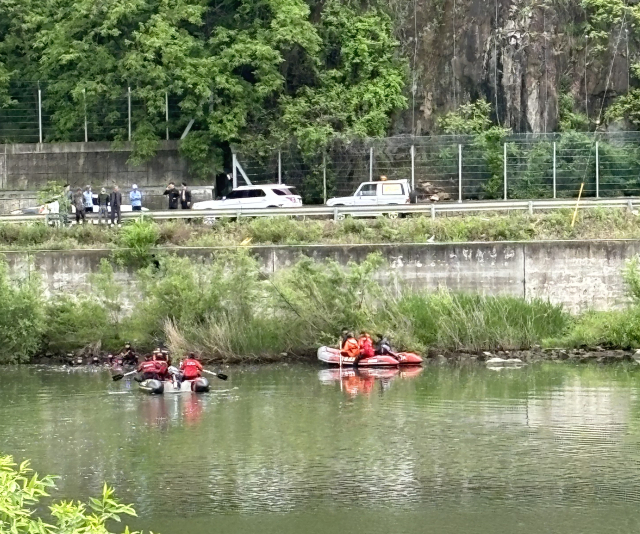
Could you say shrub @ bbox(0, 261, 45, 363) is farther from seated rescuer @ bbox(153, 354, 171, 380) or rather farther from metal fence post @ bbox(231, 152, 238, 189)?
metal fence post @ bbox(231, 152, 238, 189)

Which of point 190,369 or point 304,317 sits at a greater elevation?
point 304,317

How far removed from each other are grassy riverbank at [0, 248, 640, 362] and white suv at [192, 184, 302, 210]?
919 centimetres

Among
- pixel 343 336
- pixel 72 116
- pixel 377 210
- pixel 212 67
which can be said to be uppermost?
pixel 212 67

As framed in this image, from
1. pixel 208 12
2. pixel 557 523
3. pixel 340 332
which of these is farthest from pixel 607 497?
pixel 208 12

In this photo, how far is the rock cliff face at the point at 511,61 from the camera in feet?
179

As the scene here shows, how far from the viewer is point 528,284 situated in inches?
1581

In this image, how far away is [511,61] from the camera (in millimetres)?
54594

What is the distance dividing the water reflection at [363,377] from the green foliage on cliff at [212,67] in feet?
56.5

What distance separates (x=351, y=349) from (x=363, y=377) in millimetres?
1463

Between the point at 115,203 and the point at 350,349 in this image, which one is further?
the point at 115,203

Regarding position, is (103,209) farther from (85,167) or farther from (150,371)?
(150,371)

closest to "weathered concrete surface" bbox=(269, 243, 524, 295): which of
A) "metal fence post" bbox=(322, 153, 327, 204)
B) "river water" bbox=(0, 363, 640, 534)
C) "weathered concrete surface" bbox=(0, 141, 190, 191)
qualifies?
"river water" bbox=(0, 363, 640, 534)

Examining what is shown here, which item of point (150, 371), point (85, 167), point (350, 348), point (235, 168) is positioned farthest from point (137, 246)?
point (85, 167)

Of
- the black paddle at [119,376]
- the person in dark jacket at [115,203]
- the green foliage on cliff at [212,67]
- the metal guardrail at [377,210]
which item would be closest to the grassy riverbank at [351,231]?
the metal guardrail at [377,210]
